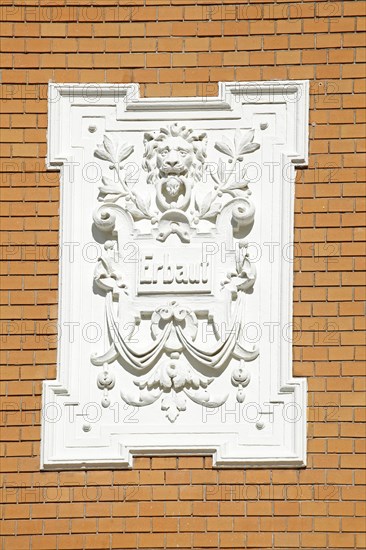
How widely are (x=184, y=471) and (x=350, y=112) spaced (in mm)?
2340

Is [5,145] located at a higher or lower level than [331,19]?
lower

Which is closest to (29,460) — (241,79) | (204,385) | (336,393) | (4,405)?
(4,405)

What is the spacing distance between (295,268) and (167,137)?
43.5 inches

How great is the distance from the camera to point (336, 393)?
36.9 ft

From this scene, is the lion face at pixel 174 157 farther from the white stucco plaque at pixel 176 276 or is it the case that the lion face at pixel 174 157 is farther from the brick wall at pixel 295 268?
the brick wall at pixel 295 268

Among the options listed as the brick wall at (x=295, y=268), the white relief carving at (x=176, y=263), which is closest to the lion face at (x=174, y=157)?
the white relief carving at (x=176, y=263)

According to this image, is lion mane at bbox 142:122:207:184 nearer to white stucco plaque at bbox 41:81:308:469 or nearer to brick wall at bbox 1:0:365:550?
white stucco plaque at bbox 41:81:308:469

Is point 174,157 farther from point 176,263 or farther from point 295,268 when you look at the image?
point 295,268

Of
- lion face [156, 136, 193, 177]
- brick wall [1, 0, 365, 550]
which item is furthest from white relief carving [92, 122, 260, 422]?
brick wall [1, 0, 365, 550]

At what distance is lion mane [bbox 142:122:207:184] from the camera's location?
11617 mm

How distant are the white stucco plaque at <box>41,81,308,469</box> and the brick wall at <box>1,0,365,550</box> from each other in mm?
88

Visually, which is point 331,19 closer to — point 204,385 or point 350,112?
point 350,112

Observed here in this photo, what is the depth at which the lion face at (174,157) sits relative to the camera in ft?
38.0

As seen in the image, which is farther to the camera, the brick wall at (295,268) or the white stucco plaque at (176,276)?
the white stucco plaque at (176,276)
